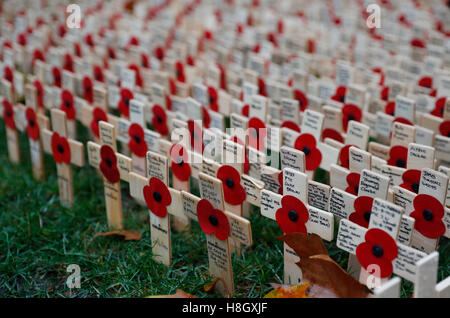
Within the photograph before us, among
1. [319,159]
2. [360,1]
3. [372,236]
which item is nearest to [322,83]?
[319,159]

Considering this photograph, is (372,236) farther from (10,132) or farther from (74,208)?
(10,132)

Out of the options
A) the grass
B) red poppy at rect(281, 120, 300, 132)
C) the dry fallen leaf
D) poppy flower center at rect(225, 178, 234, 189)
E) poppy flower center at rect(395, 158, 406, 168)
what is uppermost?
red poppy at rect(281, 120, 300, 132)

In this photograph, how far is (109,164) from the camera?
2.58 m

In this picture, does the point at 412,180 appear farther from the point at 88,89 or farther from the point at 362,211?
the point at 88,89

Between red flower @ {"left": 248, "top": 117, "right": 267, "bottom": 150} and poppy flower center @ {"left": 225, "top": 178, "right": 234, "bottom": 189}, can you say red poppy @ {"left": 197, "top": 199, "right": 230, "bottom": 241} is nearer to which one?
poppy flower center @ {"left": 225, "top": 178, "right": 234, "bottom": 189}

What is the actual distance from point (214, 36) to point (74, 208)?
7.83 ft

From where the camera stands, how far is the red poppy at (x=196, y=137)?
8.71 ft

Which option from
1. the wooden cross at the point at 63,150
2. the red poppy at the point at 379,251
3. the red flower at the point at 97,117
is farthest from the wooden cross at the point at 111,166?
the red poppy at the point at 379,251

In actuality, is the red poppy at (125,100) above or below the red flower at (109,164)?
above

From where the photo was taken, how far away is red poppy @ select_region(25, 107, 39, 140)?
10.1 feet

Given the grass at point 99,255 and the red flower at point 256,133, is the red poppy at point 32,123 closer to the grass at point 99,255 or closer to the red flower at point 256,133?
the grass at point 99,255

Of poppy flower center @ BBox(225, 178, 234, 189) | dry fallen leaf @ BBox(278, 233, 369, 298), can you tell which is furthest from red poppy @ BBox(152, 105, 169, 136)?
dry fallen leaf @ BBox(278, 233, 369, 298)

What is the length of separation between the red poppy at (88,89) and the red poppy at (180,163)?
1103 mm

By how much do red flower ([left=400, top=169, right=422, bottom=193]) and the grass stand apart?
39 centimetres
